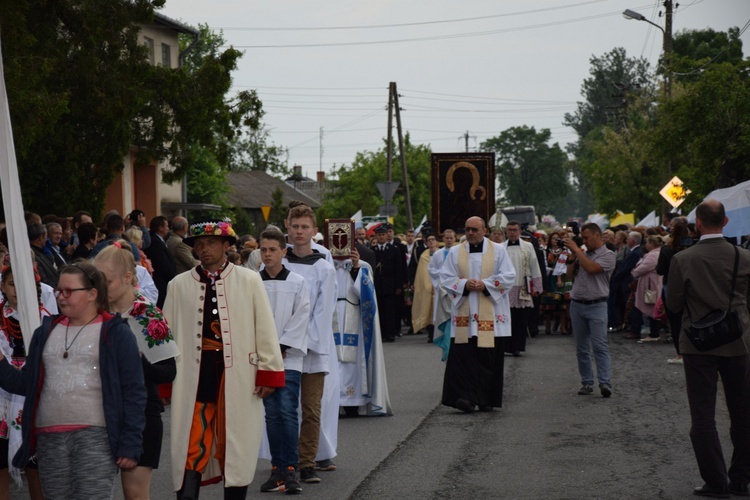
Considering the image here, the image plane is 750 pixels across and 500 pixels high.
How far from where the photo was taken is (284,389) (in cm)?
820

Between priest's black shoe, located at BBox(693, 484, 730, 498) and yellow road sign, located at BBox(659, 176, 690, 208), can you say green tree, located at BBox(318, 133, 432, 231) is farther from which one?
priest's black shoe, located at BBox(693, 484, 730, 498)

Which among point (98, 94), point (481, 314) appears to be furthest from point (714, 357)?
point (98, 94)

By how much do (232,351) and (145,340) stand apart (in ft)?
3.20

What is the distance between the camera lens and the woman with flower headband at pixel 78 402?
211 inches

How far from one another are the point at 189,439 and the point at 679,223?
7.33 metres

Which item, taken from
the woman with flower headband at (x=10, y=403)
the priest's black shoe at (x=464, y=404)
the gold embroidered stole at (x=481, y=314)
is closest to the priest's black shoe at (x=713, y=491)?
the woman with flower headband at (x=10, y=403)

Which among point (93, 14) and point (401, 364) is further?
point (93, 14)

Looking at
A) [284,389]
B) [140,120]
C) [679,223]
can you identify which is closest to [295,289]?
[284,389]

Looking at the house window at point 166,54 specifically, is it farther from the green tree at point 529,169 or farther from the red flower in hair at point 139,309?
the green tree at point 529,169

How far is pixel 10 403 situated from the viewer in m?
6.82

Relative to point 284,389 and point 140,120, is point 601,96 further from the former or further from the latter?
point 284,389

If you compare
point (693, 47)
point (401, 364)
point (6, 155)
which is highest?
point (693, 47)

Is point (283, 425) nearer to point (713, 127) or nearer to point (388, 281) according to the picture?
point (388, 281)

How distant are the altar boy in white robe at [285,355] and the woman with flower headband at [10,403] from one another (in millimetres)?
1678
